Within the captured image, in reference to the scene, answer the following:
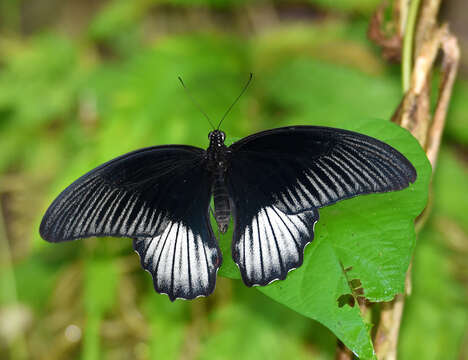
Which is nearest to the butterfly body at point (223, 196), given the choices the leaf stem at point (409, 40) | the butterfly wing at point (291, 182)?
the butterfly wing at point (291, 182)

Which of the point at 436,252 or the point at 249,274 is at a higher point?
the point at 436,252

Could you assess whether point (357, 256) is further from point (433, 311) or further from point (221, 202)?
point (433, 311)

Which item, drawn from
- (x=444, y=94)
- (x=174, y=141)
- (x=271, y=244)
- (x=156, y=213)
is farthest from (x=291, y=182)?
(x=174, y=141)

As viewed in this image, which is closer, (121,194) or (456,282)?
(121,194)

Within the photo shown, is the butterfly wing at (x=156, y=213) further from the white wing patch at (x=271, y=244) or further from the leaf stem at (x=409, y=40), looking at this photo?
the leaf stem at (x=409, y=40)

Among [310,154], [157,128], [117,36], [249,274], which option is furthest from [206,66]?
[249,274]

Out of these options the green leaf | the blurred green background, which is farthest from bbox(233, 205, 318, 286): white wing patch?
the green leaf

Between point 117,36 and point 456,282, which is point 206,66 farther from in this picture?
point 456,282

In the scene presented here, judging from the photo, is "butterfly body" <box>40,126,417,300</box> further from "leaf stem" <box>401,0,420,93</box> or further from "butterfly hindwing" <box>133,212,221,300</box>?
"leaf stem" <box>401,0,420,93</box>
